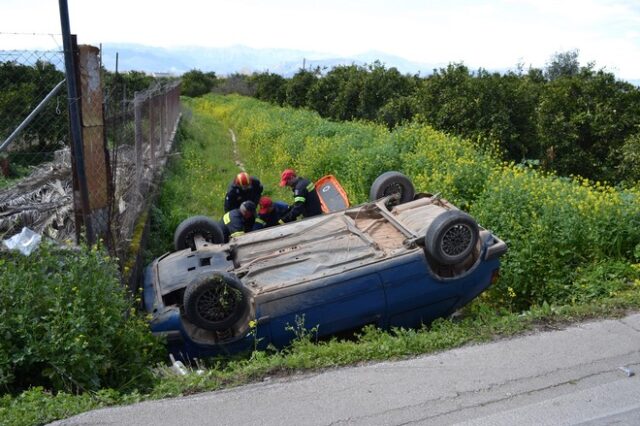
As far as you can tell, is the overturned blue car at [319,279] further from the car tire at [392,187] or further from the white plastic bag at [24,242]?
the white plastic bag at [24,242]

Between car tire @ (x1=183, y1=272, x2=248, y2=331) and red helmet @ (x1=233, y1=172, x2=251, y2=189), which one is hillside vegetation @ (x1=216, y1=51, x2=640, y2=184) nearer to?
red helmet @ (x1=233, y1=172, x2=251, y2=189)

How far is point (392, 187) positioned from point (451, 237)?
226 cm

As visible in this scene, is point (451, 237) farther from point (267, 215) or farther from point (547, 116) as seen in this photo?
point (547, 116)

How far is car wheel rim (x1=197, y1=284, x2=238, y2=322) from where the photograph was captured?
216 inches

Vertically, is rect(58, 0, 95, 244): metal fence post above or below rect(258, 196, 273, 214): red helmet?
above

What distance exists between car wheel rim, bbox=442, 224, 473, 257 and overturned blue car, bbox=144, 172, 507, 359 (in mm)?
11

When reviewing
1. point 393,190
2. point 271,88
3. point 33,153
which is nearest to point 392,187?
point 393,190

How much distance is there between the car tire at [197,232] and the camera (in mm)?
7570

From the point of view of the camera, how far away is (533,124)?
15.0m

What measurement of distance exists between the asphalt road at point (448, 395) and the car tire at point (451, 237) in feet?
4.74

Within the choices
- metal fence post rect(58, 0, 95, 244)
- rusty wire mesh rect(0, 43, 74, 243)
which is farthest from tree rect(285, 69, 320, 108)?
metal fence post rect(58, 0, 95, 244)

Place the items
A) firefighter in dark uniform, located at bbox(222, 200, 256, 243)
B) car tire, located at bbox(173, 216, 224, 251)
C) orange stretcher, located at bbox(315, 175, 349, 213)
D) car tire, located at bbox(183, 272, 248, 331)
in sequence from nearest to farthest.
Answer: car tire, located at bbox(183, 272, 248, 331), car tire, located at bbox(173, 216, 224, 251), firefighter in dark uniform, located at bbox(222, 200, 256, 243), orange stretcher, located at bbox(315, 175, 349, 213)

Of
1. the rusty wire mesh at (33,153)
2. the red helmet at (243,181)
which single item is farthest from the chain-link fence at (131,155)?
the red helmet at (243,181)

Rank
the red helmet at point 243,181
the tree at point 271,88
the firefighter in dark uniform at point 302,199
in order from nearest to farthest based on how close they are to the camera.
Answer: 1. the firefighter in dark uniform at point 302,199
2. the red helmet at point 243,181
3. the tree at point 271,88
